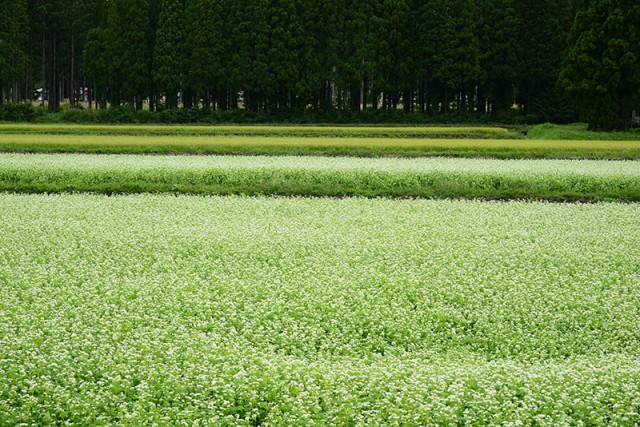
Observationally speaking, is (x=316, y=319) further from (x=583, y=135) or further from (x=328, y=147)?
(x=583, y=135)

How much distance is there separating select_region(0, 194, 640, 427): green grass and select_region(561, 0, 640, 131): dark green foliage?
26319 mm

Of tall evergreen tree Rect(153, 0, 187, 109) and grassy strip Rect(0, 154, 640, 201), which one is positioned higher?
tall evergreen tree Rect(153, 0, 187, 109)

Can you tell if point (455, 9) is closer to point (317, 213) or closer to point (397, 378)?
point (317, 213)

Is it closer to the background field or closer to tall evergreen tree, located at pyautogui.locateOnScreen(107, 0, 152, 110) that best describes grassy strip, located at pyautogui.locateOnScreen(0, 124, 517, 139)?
the background field

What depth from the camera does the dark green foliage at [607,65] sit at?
3822 cm

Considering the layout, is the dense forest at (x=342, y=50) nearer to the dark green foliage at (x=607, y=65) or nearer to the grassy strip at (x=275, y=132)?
the dark green foliage at (x=607, y=65)

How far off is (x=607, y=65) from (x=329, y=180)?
24.5 m

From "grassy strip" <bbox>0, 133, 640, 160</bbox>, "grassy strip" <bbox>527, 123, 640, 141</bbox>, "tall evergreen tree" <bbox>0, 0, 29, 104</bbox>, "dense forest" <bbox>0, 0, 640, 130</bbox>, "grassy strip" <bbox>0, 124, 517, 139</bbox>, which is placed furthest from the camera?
"tall evergreen tree" <bbox>0, 0, 29, 104</bbox>

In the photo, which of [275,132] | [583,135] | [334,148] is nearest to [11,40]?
[275,132]

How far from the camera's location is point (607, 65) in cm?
3828

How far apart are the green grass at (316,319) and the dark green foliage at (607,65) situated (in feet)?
86.3

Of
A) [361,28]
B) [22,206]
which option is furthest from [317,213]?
[361,28]

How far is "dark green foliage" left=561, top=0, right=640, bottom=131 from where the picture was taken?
125 feet

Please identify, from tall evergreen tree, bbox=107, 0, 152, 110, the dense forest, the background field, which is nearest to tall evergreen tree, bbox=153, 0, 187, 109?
the dense forest
